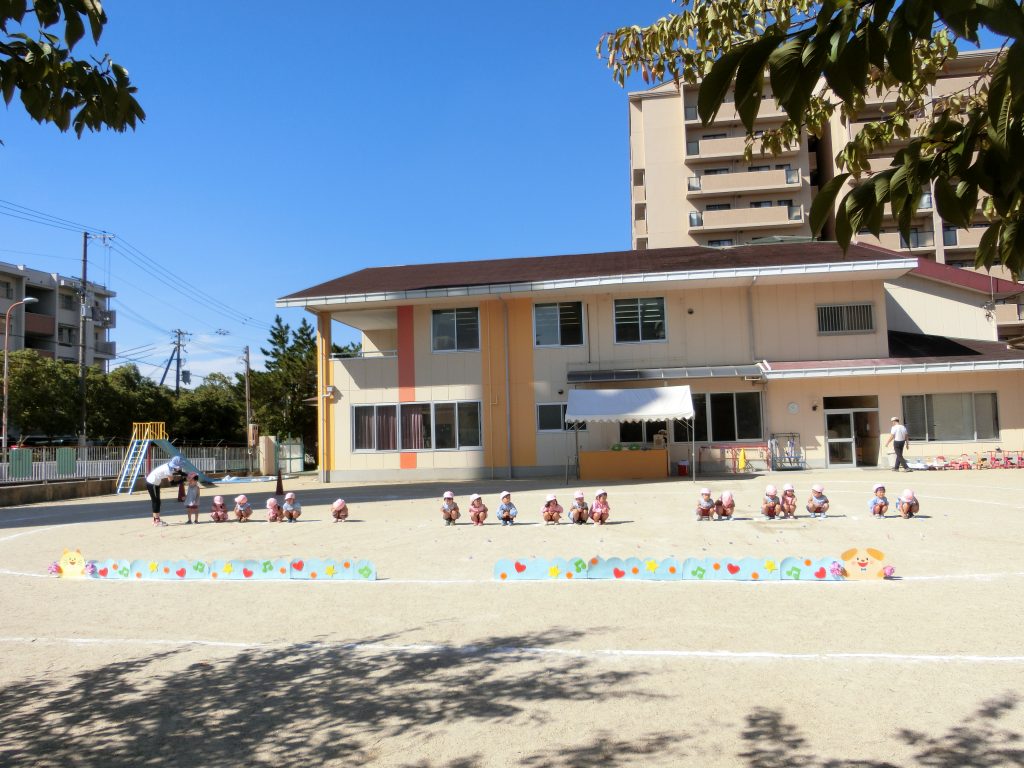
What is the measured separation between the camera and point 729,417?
2388 cm

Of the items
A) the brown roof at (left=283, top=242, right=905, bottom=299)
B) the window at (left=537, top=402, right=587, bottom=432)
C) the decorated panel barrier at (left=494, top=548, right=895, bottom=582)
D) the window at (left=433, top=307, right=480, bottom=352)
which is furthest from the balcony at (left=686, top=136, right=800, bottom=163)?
the decorated panel barrier at (left=494, top=548, right=895, bottom=582)

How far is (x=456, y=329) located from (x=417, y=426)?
3.69 meters

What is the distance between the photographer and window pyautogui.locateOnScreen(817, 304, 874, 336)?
78.7 ft

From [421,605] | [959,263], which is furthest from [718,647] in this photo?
[959,263]

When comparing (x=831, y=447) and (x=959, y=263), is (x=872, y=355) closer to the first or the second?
(x=831, y=447)

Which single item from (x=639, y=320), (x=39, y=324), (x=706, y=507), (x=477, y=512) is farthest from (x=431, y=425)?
(x=39, y=324)

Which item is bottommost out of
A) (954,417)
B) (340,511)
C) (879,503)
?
(340,511)

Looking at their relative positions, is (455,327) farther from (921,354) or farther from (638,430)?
(921,354)

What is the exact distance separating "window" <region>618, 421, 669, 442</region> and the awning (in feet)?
8.55

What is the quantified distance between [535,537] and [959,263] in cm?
4452

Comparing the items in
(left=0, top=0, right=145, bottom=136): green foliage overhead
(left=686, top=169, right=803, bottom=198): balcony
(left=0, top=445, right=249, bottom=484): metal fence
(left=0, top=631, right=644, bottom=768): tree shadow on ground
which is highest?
(left=686, top=169, right=803, bottom=198): balcony

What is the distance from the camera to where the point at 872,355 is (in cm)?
2389

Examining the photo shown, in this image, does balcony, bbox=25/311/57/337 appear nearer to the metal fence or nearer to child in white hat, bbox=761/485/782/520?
the metal fence

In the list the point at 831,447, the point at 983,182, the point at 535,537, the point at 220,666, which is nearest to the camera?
the point at 983,182
